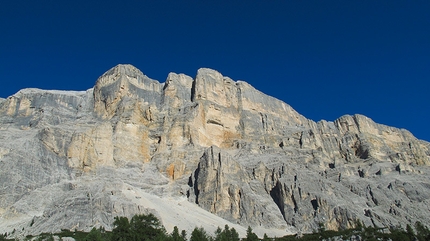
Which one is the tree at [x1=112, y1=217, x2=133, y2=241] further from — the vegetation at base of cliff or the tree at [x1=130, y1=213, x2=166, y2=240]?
the tree at [x1=130, y1=213, x2=166, y2=240]

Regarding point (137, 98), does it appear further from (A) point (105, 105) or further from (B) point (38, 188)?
(B) point (38, 188)

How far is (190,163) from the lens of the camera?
124188 millimetres

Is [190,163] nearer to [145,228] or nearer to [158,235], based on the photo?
[145,228]

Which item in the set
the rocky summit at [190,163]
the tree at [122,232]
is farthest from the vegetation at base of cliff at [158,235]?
the rocky summit at [190,163]

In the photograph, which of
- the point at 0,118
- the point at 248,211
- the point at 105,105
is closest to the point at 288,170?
the point at 248,211

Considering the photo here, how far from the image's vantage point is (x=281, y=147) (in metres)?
146

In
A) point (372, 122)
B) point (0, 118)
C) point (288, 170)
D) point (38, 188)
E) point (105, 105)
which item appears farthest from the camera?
point (372, 122)

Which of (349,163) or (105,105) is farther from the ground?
(105,105)

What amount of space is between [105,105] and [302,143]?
207 feet

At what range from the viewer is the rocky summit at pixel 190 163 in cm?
9838

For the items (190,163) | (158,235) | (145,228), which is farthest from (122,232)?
(190,163)

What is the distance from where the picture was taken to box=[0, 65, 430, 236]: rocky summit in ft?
323

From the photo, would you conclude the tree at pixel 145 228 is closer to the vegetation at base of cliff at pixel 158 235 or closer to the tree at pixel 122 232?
the vegetation at base of cliff at pixel 158 235

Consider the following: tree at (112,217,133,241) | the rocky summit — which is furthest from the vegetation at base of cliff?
the rocky summit
